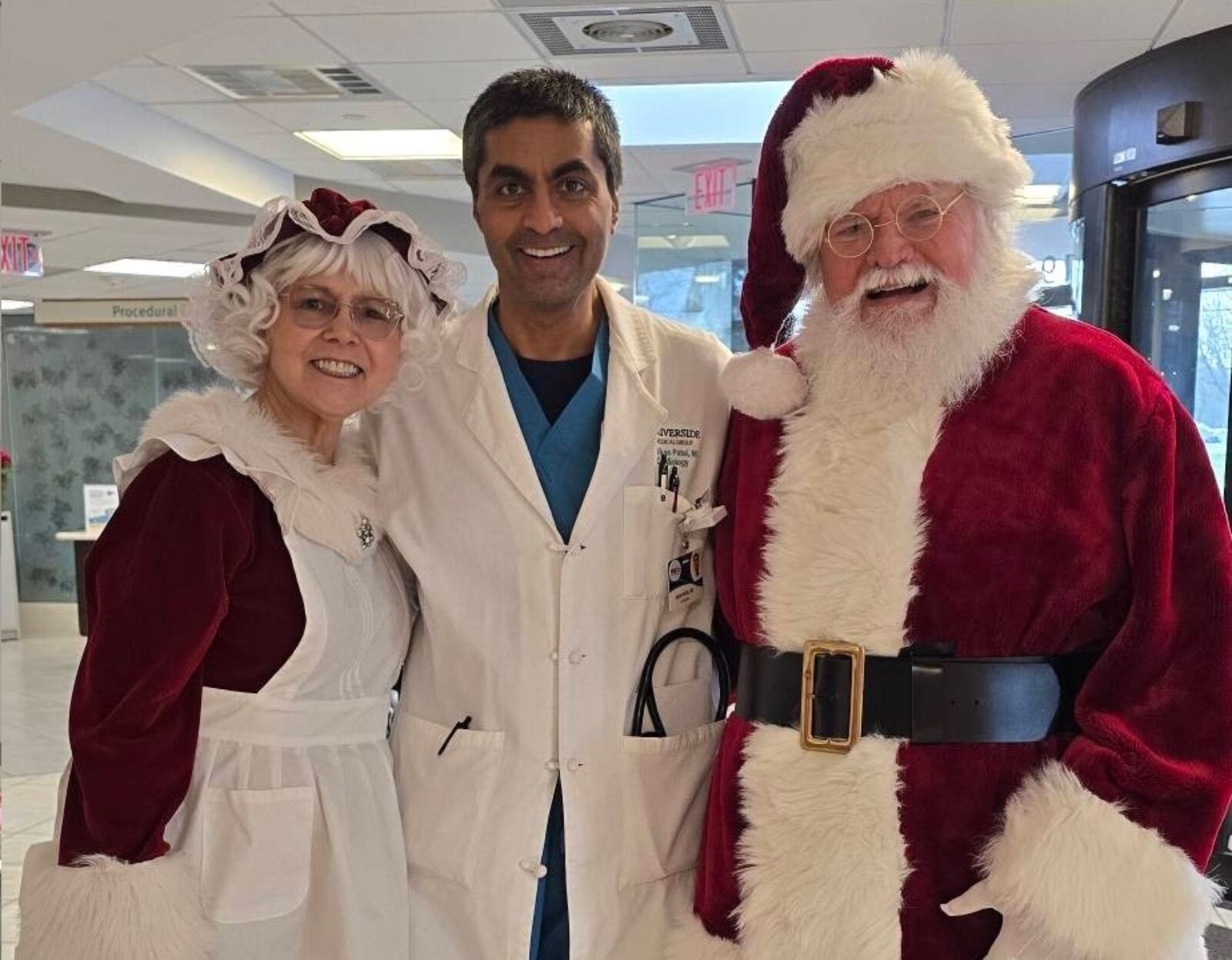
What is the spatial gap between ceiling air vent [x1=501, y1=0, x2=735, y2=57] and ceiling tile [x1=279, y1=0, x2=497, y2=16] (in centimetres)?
14

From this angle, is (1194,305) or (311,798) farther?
(1194,305)

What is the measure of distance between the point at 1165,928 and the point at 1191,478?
51 cm

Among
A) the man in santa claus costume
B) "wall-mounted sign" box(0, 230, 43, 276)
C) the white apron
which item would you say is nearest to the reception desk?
"wall-mounted sign" box(0, 230, 43, 276)

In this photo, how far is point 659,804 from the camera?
5.73 feet

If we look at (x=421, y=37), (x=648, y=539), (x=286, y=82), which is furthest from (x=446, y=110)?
(x=648, y=539)

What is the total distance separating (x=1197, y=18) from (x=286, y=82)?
12.4 ft

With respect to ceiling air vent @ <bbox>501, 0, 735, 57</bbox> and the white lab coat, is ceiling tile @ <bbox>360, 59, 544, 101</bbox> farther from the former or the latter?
the white lab coat

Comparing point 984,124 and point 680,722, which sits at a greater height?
point 984,124

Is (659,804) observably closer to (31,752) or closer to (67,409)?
(31,752)

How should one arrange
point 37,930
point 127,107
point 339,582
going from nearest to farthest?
point 37,930, point 339,582, point 127,107

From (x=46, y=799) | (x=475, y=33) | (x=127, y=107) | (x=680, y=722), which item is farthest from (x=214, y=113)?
(x=680, y=722)

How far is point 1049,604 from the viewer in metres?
1.39

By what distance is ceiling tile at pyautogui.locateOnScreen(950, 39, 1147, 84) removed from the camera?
475 centimetres

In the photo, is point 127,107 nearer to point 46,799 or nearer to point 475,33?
point 475,33
